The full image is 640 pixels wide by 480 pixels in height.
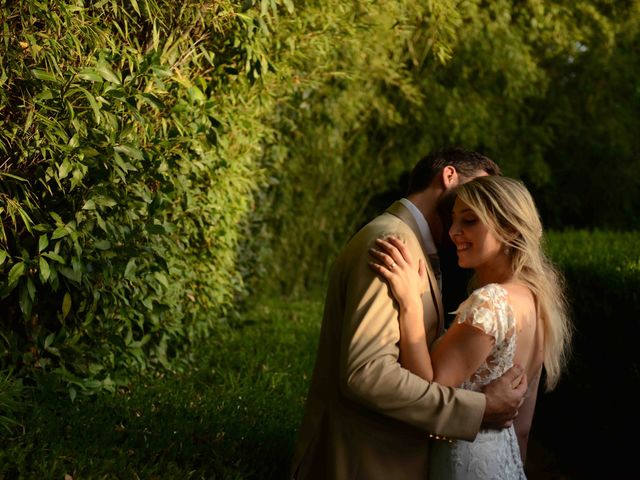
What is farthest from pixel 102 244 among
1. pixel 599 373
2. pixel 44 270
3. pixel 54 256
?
pixel 599 373

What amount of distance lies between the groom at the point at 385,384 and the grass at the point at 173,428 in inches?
36.8

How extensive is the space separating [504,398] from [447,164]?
0.93m

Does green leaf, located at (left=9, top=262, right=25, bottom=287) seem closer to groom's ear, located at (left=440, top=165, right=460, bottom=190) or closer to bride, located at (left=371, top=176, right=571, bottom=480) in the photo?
bride, located at (left=371, top=176, right=571, bottom=480)

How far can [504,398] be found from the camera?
3285 millimetres

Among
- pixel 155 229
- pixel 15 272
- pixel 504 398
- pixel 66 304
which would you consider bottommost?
pixel 66 304

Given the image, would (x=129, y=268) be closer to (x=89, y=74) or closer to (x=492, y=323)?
(x=89, y=74)

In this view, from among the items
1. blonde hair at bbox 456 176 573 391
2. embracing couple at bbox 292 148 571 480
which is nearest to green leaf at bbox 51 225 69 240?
embracing couple at bbox 292 148 571 480

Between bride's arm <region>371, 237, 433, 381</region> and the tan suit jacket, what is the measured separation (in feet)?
0.11

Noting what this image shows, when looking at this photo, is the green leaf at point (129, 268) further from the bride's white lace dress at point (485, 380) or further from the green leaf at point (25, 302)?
the bride's white lace dress at point (485, 380)

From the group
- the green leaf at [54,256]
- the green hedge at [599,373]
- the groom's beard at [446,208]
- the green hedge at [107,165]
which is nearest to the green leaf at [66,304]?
the green hedge at [107,165]

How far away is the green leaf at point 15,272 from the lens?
4.05 m

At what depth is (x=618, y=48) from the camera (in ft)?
43.6

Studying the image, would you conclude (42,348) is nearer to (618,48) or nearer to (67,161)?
(67,161)

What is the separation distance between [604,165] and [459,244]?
10.8m
